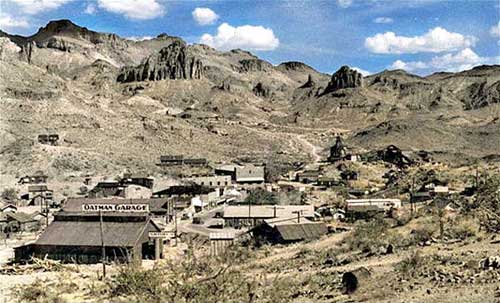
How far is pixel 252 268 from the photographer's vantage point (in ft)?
90.8

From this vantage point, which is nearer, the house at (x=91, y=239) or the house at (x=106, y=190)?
the house at (x=91, y=239)

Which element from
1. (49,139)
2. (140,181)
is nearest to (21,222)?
(140,181)

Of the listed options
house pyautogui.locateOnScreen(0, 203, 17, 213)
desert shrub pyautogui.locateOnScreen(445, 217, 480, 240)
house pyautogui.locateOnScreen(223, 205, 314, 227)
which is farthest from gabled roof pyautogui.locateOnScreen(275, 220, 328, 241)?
house pyautogui.locateOnScreen(0, 203, 17, 213)

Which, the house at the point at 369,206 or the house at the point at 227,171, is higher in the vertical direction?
the house at the point at 227,171

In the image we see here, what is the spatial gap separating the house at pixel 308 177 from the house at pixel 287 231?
Result: 102 feet

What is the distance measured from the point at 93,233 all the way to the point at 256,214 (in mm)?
13084

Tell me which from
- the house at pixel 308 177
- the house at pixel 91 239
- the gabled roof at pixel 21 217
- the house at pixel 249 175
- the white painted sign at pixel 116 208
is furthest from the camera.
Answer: the house at pixel 249 175

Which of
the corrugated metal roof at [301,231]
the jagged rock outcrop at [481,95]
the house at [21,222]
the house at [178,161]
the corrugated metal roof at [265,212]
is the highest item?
the jagged rock outcrop at [481,95]

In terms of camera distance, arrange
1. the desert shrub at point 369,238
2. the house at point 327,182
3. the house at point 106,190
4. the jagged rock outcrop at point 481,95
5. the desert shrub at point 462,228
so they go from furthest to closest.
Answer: the jagged rock outcrop at point 481,95 < the house at point 327,182 < the house at point 106,190 < the desert shrub at point 369,238 < the desert shrub at point 462,228

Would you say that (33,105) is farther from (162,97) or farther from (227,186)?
(162,97)

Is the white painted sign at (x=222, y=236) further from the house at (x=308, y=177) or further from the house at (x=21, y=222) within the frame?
the house at (x=308, y=177)

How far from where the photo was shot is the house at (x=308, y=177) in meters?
72.0

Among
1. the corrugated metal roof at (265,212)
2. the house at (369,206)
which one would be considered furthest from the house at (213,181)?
the corrugated metal roof at (265,212)

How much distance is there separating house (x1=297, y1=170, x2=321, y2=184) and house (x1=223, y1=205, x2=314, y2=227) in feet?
85.9
